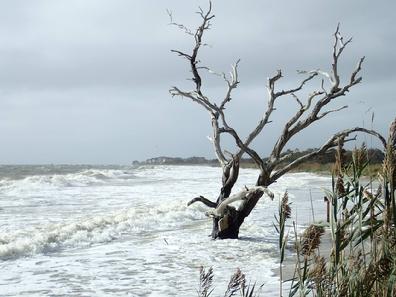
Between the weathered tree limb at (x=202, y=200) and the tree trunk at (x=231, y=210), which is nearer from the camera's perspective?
the weathered tree limb at (x=202, y=200)

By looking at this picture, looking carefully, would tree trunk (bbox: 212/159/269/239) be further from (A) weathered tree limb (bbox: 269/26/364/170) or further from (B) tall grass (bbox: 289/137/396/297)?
(B) tall grass (bbox: 289/137/396/297)

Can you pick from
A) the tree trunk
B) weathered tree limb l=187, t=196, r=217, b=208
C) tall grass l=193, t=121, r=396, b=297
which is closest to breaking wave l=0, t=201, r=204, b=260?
weathered tree limb l=187, t=196, r=217, b=208

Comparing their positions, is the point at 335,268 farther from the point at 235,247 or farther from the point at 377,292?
the point at 235,247

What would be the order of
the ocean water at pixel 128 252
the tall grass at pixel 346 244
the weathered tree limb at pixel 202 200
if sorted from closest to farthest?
1. the tall grass at pixel 346 244
2. the ocean water at pixel 128 252
3. the weathered tree limb at pixel 202 200

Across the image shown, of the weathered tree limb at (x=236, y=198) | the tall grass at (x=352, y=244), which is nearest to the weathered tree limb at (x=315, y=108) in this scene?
the weathered tree limb at (x=236, y=198)

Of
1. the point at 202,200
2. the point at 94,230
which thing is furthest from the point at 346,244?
the point at 94,230

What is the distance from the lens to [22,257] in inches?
372

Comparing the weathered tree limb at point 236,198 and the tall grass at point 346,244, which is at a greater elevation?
the tall grass at point 346,244

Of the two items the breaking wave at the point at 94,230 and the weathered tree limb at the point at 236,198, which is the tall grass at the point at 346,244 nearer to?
the weathered tree limb at the point at 236,198

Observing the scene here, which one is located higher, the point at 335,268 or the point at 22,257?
the point at 335,268

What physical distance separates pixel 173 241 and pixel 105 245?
133cm

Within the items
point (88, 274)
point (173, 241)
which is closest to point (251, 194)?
point (173, 241)

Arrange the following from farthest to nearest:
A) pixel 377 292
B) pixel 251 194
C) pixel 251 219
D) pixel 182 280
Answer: pixel 251 219
pixel 251 194
pixel 182 280
pixel 377 292

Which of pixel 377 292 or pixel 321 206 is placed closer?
pixel 377 292
